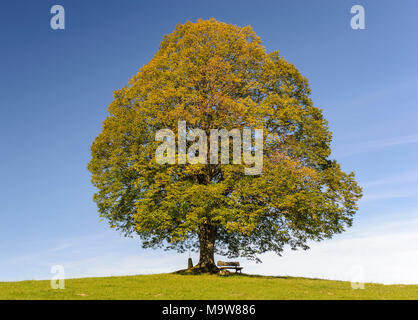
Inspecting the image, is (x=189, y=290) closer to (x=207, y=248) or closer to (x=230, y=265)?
(x=207, y=248)

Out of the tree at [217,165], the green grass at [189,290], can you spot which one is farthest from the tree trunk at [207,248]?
the green grass at [189,290]

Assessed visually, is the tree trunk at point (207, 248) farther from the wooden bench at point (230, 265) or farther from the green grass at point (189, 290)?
the green grass at point (189, 290)

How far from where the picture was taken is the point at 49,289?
23750 mm

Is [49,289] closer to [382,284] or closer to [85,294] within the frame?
[85,294]

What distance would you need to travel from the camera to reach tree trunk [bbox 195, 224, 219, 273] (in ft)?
108

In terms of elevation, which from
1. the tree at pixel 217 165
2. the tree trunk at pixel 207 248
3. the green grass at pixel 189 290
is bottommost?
the green grass at pixel 189 290

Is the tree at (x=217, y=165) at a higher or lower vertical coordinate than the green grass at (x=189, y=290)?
higher

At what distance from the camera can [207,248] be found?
33375mm

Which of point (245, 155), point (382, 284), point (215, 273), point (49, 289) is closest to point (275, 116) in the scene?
point (245, 155)

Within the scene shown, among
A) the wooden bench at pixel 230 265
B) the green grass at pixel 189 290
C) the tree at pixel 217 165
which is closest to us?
the green grass at pixel 189 290

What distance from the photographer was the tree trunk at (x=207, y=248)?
3281 cm

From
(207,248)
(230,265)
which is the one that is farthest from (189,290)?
(230,265)

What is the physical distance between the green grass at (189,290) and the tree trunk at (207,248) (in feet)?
16.1
